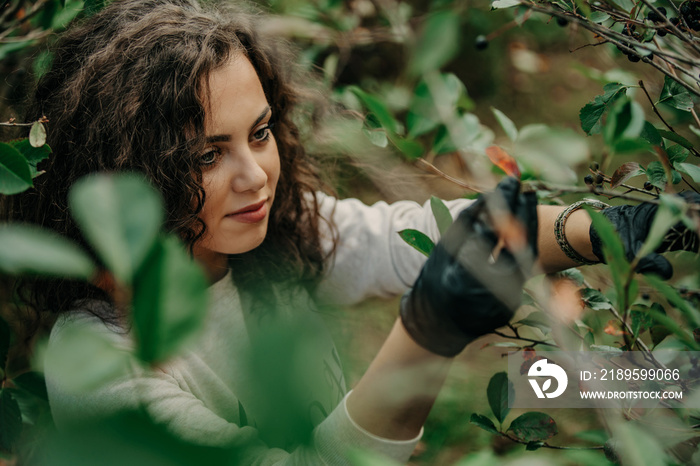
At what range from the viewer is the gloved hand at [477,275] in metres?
0.69

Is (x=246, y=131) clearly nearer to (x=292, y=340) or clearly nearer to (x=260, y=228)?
(x=260, y=228)

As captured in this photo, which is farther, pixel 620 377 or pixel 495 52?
pixel 495 52

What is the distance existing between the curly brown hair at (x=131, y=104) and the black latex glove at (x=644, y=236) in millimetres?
775

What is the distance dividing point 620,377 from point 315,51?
1513 millimetres

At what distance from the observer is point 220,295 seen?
1.34 metres

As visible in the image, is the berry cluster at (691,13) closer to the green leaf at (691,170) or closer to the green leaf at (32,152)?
the green leaf at (691,170)

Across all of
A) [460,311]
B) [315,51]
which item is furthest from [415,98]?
[315,51]

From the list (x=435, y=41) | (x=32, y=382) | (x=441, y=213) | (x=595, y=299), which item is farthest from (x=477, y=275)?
(x=32, y=382)

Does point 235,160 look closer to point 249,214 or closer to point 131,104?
point 249,214

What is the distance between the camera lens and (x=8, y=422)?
2.83ft

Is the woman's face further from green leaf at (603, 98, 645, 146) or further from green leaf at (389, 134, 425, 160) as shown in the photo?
green leaf at (603, 98, 645, 146)

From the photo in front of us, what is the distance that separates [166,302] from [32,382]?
1.03 m

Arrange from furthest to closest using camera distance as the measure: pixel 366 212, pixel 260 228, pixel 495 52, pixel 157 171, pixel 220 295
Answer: pixel 495 52 < pixel 366 212 < pixel 220 295 < pixel 260 228 < pixel 157 171

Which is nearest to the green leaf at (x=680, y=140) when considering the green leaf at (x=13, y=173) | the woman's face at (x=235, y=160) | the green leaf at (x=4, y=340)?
the woman's face at (x=235, y=160)
